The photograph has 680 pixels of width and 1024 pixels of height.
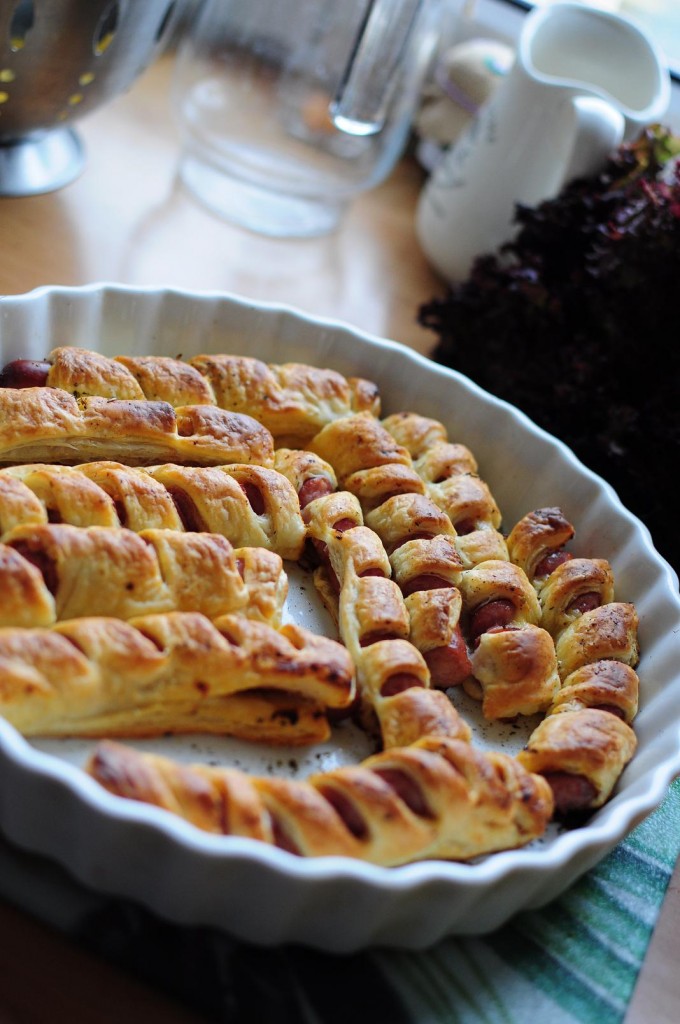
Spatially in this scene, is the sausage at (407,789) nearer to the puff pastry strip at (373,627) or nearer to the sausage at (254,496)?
the puff pastry strip at (373,627)

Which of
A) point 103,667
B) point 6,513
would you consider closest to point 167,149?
point 6,513

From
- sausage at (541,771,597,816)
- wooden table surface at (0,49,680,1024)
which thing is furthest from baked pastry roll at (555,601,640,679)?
wooden table surface at (0,49,680,1024)

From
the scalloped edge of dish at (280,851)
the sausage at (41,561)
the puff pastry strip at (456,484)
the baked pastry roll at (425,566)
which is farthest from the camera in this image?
the puff pastry strip at (456,484)

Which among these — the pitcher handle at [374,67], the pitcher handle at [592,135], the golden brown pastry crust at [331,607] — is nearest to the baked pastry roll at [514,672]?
the golden brown pastry crust at [331,607]

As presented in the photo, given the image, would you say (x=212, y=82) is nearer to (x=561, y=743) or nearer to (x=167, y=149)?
(x=167, y=149)

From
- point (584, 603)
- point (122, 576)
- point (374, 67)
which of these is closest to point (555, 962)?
point (584, 603)

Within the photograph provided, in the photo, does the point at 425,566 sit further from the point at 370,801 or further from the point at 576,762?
the point at 370,801

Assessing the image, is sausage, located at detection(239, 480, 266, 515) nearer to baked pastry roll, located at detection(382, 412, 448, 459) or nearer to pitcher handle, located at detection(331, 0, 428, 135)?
baked pastry roll, located at detection(382, 412, 448, 459)
